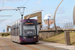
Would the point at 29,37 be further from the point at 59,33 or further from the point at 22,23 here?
the point at 59,33

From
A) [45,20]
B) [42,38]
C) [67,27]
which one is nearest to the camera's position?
[67,27]

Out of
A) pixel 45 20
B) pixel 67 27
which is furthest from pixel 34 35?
pixel 45 20

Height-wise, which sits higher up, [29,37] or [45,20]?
[45,20]

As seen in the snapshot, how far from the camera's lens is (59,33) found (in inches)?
1736

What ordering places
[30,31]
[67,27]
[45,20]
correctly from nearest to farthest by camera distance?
[30,31] < [67,27] < [45,20]

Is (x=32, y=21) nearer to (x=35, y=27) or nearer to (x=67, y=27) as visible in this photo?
(x=35, y=27)

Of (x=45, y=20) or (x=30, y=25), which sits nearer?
(x=30, y=25)

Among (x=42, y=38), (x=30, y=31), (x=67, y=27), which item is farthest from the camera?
(x=42, y=38)

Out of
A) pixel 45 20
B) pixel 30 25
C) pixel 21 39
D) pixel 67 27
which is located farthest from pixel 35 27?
pixel 45 20

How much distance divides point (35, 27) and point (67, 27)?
14092 millimetres

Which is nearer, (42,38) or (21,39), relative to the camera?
(21,39)

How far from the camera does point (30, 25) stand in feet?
93.1

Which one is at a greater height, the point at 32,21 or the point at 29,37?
the point at 32,21

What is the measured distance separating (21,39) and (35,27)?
2591mm
